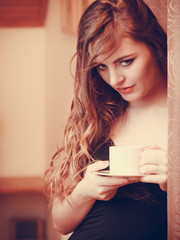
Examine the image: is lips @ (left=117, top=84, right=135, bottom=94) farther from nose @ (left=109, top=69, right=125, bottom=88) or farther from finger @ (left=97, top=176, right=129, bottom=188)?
finger @ (left=97, top=176, right=129, bottom=188)

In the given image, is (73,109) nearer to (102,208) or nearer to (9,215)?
(102,208)

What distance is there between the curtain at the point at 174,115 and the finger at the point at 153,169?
3cm

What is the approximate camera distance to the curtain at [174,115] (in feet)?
1.98

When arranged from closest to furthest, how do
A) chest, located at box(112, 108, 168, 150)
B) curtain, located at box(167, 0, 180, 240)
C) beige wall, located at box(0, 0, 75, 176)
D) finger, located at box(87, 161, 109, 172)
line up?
curtain, located at box(167, 0, 180, 240) → finger, located at box(87, 161, 109, 172) → chest, located at box(112, 108, 168, 150) → beige wall, located at box(0, 0, 75, 176)

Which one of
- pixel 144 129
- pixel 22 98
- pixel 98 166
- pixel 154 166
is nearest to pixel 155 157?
pixel 154 166

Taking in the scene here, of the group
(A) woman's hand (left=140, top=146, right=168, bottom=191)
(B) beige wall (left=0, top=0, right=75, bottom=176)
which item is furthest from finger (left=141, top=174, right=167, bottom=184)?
(B) beige wall (left=0, top=0, right=75, bottom=176)

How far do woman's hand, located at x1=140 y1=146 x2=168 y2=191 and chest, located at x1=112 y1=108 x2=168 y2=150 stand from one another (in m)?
0.17

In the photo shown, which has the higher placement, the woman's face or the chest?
the woman's face

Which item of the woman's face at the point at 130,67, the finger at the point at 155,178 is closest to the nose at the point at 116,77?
the woman's face at the point at 130,67

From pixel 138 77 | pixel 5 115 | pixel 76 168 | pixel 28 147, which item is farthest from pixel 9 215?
pixel 138 77

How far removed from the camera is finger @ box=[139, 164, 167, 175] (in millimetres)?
640

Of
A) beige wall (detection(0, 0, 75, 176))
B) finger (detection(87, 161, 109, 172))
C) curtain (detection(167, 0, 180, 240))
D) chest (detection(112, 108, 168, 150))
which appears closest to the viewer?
curtain (detection(167, 0, 180, 240))

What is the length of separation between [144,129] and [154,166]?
0.26 m

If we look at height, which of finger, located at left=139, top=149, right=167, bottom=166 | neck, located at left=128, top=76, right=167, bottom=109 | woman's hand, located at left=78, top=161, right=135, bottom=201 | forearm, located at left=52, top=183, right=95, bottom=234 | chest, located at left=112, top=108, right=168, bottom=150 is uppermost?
neck, located at left=128, top=76, right=167, bottom=109
